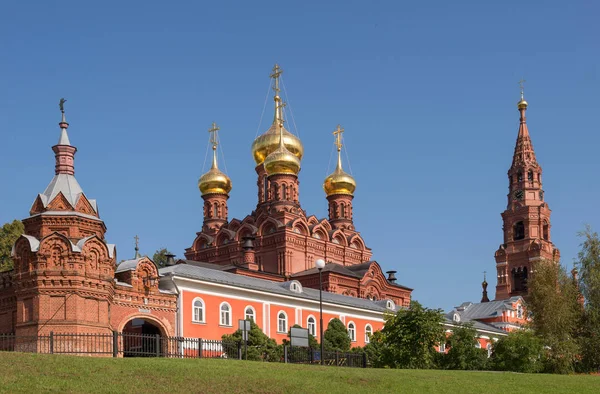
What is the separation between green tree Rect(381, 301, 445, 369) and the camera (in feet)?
115

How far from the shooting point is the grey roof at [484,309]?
67150mm

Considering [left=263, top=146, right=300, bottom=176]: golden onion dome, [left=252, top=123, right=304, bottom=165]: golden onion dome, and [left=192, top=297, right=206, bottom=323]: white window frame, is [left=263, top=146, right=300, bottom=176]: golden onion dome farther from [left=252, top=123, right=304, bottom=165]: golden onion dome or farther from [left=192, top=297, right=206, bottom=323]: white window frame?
[left=192, top=297, right=206, bottom=323]: white window frame

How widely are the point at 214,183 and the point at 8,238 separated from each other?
18.0m

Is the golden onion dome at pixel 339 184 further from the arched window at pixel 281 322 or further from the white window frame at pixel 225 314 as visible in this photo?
the white window frame at pixel 225 314

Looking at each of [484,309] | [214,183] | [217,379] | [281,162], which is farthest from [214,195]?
[217,379]

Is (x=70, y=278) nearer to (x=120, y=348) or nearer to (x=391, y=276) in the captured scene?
(x=120, y=348)

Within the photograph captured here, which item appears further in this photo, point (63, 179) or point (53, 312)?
point (63, 179)

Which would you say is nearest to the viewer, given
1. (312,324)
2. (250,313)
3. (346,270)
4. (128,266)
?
(128,266)

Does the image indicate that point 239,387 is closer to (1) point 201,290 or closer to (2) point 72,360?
(2) point 72,360

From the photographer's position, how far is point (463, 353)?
37.8 m

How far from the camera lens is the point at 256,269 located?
59344 millimetres

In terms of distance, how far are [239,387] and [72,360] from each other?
14.7 feet

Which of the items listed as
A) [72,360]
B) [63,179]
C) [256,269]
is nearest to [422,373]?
[72,360]

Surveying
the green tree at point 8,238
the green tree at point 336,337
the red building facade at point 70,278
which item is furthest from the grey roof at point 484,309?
the red building facade at point 70,278
